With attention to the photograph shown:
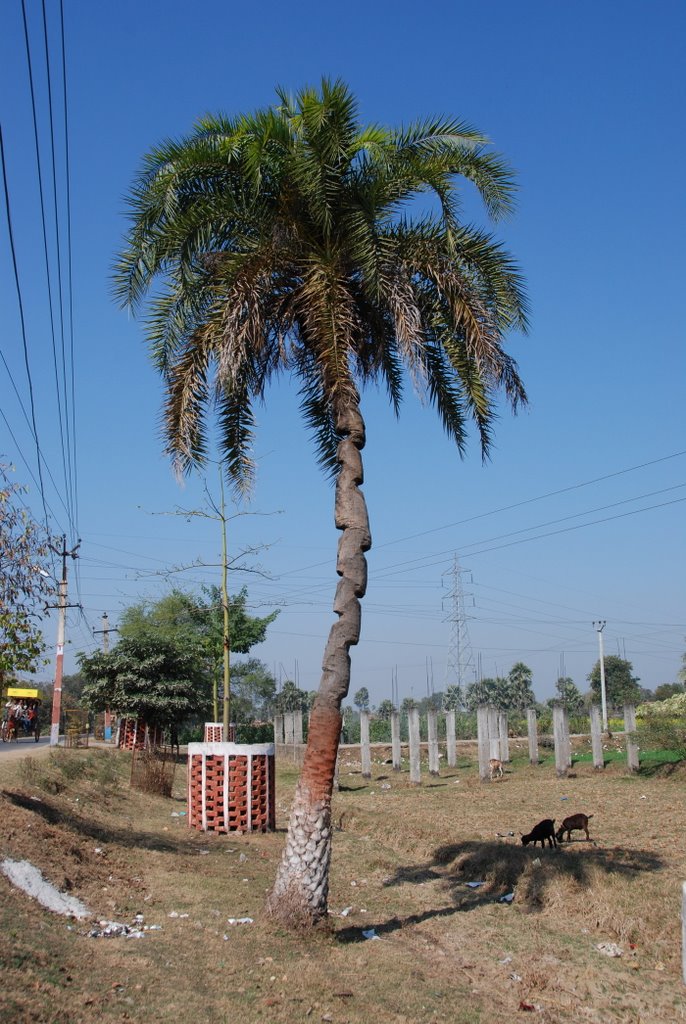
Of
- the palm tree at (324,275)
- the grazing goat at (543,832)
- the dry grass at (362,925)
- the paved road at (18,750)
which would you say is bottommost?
the dry grass at (362,925)

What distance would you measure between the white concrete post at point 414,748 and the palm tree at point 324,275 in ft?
49.0

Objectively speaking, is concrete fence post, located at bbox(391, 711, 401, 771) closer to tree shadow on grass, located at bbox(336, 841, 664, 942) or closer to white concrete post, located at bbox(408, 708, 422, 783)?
white concrete post, located at bbox(408, 708, 422, 783)

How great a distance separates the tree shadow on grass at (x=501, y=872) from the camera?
10.3 meters

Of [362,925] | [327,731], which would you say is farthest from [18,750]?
[327,731]

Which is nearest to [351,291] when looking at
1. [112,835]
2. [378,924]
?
[378,924]

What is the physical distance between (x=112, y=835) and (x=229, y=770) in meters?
3.03

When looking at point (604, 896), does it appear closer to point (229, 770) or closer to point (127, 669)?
point (229, 770)

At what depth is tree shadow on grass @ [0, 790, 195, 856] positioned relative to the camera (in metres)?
13.4

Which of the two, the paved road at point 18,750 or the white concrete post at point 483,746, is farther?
the white concrete post at point 483,746

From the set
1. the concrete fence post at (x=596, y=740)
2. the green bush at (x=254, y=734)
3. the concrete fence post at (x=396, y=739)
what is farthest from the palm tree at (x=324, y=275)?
the green bush at (x=254, y=734)

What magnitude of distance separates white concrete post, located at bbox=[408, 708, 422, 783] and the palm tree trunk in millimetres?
15242

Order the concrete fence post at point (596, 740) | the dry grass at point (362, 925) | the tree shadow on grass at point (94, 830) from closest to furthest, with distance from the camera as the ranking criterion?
the dry grass at point (362, 925) → the tree shadow on grass at point (94, 830) → the concrete fence post at point (596, 740)

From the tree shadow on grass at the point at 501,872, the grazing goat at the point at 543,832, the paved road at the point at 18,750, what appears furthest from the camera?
the paved road at the point at 18,750

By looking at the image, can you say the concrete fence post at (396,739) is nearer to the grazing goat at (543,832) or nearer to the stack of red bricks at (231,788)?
the stack of red bricks at (231,788)
